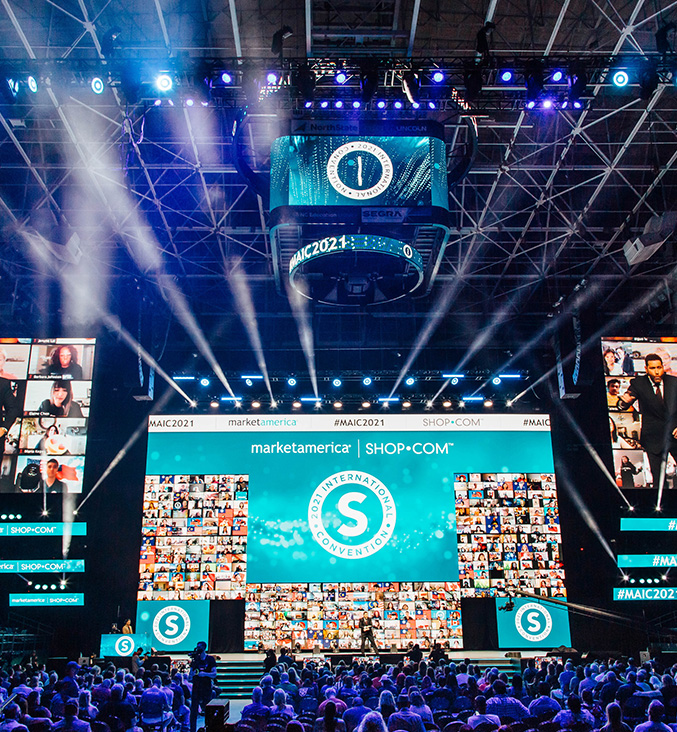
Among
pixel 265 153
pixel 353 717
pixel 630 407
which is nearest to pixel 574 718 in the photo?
pixel 353 717

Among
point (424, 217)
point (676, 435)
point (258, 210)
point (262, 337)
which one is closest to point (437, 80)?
point (424, 217)

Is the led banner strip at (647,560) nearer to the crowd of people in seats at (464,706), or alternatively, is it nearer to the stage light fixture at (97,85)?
the crowd of people in seats at (464,706)

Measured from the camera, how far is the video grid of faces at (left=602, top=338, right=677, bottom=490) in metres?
16.1

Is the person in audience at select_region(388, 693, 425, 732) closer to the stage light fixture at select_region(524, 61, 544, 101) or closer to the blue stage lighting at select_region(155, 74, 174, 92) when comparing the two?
the stage light fixture at select_region(524, 61, 544, 101)

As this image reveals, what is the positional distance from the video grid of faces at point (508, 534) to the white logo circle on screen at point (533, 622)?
394 mm

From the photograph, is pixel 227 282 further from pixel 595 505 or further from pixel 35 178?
pixel 595 505

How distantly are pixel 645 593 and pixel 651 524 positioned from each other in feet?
5.27

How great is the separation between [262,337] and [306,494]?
4292 millimetres

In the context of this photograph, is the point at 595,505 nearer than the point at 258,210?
No

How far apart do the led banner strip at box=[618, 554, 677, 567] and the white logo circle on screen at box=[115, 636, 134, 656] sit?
442 inches

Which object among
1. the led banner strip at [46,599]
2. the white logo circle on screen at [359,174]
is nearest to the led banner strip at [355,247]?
the white logo circle on screen at [359,174]

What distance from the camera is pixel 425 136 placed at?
9.55 metres

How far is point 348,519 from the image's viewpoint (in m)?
16.3

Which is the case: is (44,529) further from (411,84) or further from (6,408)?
(411,84)
